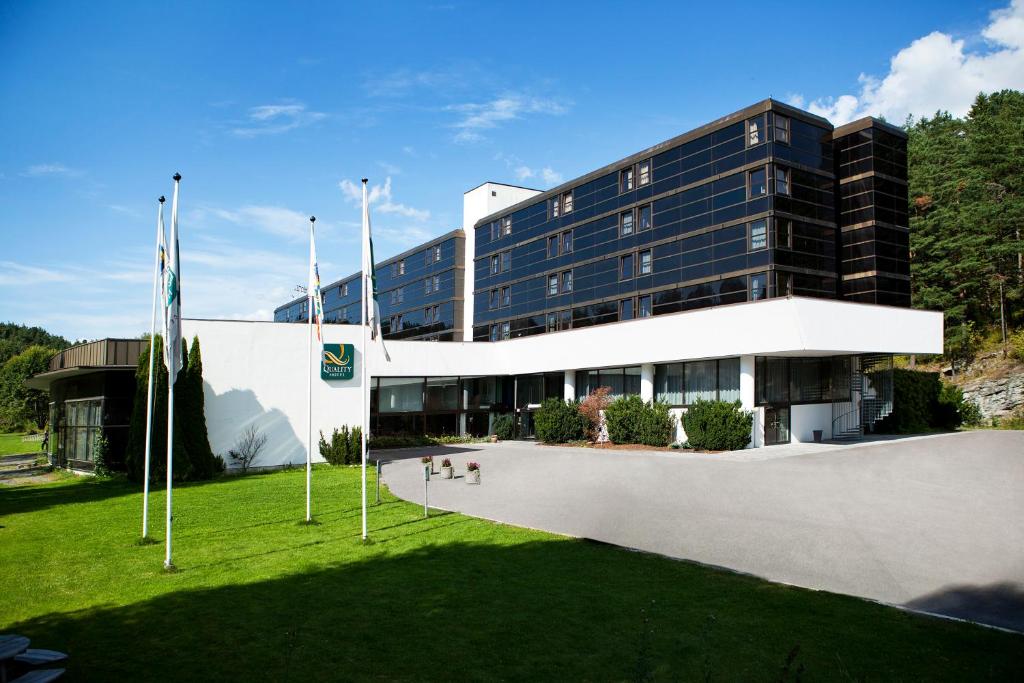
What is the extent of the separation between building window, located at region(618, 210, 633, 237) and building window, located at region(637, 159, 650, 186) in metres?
1.69

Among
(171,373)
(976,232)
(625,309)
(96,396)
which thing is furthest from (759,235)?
(96,396)

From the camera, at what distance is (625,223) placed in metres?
37.8

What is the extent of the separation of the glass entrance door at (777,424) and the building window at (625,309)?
9.47 metres

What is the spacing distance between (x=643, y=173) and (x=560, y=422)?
14.0 m

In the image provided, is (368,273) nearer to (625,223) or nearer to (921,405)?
(625,223)

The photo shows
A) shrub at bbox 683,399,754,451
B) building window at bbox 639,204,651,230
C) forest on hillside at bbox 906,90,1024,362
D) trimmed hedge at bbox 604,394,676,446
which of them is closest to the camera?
shrub at bbox 683,399,754,451

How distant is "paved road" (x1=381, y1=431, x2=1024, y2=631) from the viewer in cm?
1029

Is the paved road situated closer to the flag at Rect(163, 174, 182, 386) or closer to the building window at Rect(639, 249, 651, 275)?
the flag at Rect(163, 174, 182, 386)

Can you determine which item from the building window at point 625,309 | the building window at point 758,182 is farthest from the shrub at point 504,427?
the building window at point 758,182

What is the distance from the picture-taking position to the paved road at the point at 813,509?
10.3 metres

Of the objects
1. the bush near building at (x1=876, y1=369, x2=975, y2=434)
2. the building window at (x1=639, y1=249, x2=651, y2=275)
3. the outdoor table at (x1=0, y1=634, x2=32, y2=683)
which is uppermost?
the building window at (x1=639, y1=249, x2=651, y2=275)

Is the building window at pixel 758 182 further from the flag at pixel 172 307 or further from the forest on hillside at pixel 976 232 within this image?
the flag at pixel 172 307

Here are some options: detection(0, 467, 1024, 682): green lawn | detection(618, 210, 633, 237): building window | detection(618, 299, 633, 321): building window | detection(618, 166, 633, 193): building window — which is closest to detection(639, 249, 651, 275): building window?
detection(618, 210, 633, 237): building window

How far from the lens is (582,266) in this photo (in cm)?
4066
